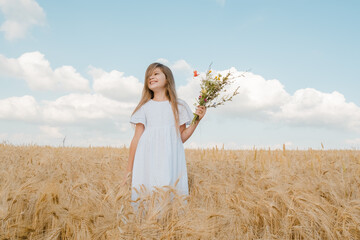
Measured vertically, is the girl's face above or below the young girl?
above

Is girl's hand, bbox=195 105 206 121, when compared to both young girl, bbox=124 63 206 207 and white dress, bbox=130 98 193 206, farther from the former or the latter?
white dress, bbox=130 98 193 206

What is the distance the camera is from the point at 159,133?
9.70 feet

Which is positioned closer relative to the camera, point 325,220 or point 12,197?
point 12,197

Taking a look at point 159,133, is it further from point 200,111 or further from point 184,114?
point 200,111

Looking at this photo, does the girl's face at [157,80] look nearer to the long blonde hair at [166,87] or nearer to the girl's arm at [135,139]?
the long blonde hair at [166,87]

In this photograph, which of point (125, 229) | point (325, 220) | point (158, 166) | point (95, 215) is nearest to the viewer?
point (125, 229)

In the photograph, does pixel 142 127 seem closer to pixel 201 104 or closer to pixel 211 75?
pixel 201 104

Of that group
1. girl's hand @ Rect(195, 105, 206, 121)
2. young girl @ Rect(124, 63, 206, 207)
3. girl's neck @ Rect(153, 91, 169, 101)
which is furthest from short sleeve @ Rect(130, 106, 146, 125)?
girl's hand @ Rect(195, 105, 206, 121)

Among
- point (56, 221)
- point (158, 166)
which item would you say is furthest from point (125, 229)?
point (158, 166)

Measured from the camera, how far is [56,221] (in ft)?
5.63

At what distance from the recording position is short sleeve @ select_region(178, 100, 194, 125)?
306 cm

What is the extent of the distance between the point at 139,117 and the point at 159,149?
423mm

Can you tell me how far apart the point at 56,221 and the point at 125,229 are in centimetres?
45

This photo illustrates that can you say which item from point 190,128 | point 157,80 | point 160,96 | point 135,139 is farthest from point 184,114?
point 135,139
